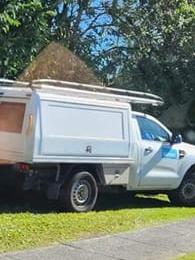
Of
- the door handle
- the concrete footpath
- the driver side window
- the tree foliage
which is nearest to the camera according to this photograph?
the concrete footpath

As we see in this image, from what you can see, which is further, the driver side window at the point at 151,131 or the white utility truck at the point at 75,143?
the driver side window at the point at 151,131

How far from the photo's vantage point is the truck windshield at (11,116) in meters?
10.7

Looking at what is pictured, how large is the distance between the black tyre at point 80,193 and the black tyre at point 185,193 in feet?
8.88

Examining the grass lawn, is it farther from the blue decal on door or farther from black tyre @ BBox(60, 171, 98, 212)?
the blue decal on door

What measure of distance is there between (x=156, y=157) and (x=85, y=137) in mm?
2214

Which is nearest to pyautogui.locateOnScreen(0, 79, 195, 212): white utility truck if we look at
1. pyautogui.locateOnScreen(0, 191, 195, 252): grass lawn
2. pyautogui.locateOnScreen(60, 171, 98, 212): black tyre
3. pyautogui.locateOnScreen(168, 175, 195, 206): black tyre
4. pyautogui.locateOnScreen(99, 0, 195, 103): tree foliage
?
pyautogui.locateOnScreen(60, 171, 98, 212): black tyre

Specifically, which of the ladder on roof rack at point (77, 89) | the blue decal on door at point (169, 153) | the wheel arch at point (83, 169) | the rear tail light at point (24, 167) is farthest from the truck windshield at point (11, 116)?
the blue decal on door at point (169, 153)

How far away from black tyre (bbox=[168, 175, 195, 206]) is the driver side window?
111cm

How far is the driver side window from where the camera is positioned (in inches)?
504

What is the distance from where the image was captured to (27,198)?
1237 centimetres

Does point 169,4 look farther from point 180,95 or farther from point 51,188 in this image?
point 51,188

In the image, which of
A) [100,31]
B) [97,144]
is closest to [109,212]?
[97,144]

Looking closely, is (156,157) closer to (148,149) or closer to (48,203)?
(148,149)

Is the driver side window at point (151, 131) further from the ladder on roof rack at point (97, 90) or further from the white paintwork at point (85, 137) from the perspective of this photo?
the ladder on roof rack at point (97, 90)
